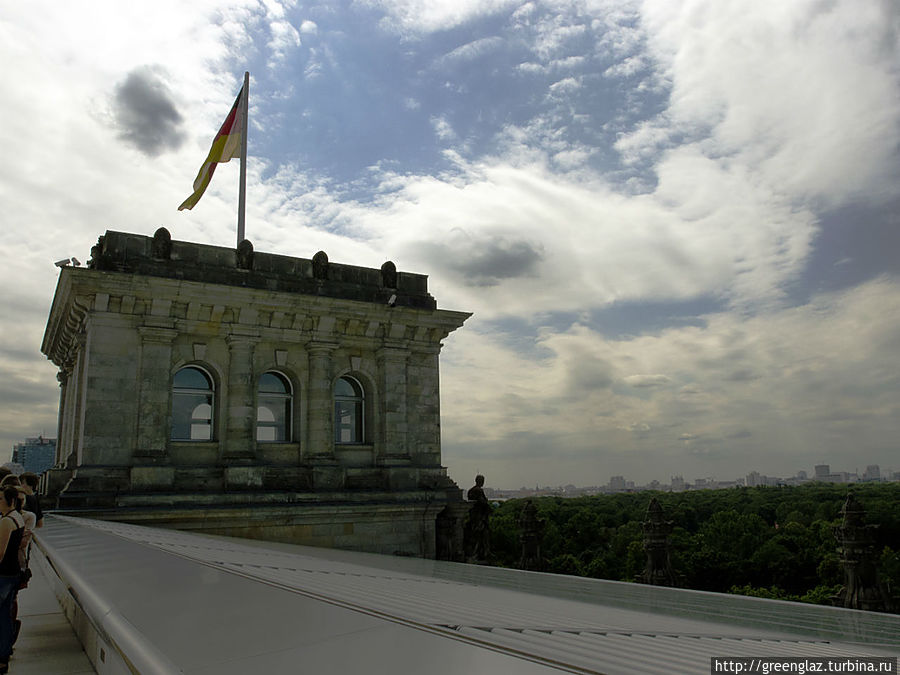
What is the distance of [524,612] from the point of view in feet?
17.6

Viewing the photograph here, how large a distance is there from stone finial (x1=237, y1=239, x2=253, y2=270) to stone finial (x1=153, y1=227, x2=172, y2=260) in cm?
208

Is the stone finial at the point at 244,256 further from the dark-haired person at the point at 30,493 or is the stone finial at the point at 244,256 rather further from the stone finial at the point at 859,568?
the stone finial at the point at 859,568

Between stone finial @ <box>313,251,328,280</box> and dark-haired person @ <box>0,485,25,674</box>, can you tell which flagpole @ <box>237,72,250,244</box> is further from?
dark-haired person @ <box>0,485,25,674</box>

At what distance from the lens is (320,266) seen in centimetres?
2247

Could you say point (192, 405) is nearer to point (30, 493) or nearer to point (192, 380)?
point (192, 380)

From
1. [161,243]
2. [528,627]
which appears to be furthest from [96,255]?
[528,627]

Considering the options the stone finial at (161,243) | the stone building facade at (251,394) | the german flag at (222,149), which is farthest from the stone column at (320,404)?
the german flag at (222,149)

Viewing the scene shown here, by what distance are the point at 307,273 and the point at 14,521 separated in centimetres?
1591

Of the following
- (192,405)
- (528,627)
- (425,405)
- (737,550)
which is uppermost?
(425,405)

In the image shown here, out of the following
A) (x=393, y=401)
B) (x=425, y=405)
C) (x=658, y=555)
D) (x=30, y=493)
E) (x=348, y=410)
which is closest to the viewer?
(x=30, y=493)

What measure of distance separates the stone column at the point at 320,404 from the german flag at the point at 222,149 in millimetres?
7972

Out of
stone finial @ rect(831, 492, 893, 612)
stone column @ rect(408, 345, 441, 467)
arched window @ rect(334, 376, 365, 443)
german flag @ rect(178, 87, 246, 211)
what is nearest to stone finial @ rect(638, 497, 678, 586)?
stone finial @ rect(831, 492, 893, 612)

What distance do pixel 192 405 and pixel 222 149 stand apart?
10.2m

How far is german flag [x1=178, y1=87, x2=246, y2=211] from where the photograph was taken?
25.1 metres
